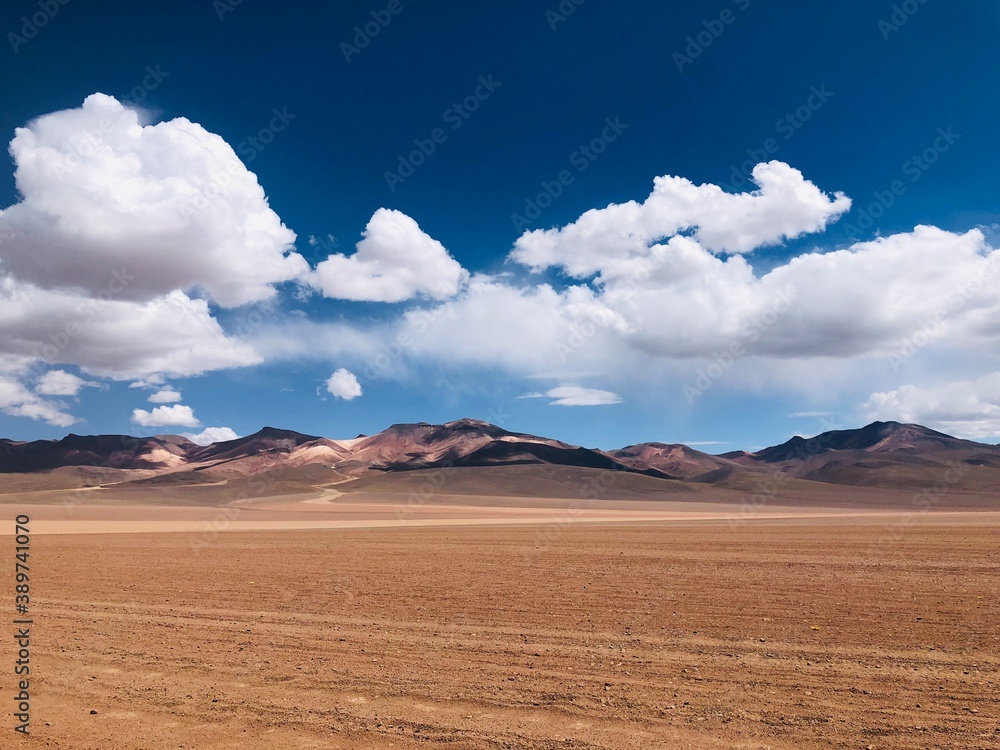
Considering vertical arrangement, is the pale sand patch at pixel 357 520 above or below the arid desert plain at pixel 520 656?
below

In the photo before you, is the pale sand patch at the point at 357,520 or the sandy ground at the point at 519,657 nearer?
the sandy ground at the point at 519,657

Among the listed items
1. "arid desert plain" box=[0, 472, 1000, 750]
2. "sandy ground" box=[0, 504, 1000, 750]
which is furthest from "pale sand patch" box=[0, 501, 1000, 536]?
"sandy ground" box=[0, 504, 1000, 750]

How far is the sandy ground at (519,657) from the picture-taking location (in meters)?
7.64

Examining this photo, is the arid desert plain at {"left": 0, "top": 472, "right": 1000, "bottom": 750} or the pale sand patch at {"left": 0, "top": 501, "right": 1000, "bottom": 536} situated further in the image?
the pale sand patch at {"left": 0, "top": 501, "right": 1000, "bottom": 536}

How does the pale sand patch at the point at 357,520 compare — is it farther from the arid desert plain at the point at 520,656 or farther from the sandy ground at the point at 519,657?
the sandy ground at the point at 519,657

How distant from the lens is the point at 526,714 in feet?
26.6

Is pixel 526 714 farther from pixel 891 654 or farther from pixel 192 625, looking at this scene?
pixel 192 625

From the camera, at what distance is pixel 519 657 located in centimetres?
1059

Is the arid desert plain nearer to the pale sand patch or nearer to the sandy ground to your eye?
the sandy ground

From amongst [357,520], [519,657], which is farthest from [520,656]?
[357,520]

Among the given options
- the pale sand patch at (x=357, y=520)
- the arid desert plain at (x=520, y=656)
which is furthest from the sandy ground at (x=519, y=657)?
the pale sand patch at (x=357, y=520)

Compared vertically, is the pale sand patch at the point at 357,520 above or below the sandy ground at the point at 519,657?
below

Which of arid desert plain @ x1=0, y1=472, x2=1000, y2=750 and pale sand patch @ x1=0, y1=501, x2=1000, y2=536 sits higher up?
arid desert plain @ x1=0, y1=472, x2=1000, y2=750

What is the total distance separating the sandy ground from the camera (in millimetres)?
7645
